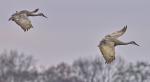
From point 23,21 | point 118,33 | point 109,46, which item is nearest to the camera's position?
point 109,46

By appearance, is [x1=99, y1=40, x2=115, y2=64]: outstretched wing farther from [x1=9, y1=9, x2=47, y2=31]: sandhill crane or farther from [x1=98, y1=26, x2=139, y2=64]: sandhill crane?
[x1=9, y1=9, x2=47, y2=31]: sandhill crane

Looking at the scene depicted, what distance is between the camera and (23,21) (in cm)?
2047

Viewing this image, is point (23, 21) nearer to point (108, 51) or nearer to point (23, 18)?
point (23, 18)

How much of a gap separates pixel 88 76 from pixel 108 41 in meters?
101

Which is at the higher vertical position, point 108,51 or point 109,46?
point 109,46

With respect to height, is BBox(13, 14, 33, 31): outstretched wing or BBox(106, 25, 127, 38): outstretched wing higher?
BBox(13, 14, 33, 31): outstretched wing

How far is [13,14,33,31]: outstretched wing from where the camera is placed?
1989cm

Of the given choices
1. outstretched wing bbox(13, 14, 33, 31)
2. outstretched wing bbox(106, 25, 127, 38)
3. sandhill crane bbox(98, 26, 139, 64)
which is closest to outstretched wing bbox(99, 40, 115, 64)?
sandhill crane bbox(98, 26, 139, 64)

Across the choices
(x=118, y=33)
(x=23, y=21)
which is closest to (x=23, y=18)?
(x=23, y=21)

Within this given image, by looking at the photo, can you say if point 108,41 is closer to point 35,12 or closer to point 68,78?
point 35,12

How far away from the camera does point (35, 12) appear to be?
2069cm

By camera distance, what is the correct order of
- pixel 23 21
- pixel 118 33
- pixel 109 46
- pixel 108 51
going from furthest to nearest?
pixel 118 33
pixel 23 21
pixel 109 46
pixel 108 51

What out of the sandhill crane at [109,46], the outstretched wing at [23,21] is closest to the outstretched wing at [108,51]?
the sandhill crane at [109,46]

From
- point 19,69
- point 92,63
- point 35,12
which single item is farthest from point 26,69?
point 35,12
